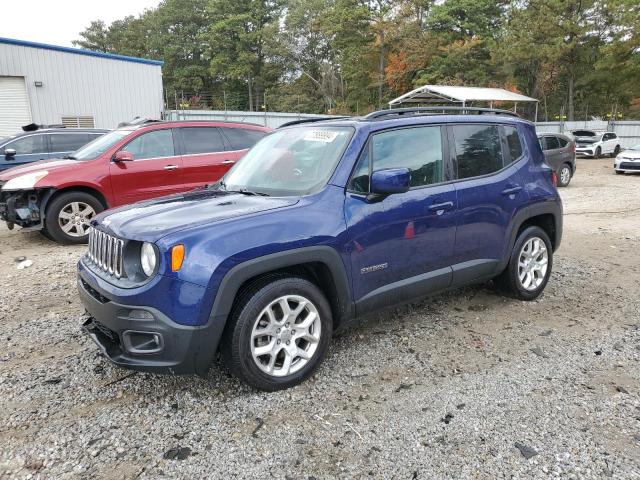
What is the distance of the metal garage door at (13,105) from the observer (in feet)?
61.8

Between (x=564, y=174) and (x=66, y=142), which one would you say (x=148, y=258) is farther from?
(x=564, y=174)

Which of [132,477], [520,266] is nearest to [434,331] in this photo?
[520,266]

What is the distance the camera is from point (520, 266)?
468 cm

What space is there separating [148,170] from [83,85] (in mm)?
15799

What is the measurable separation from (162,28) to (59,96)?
1830 inches

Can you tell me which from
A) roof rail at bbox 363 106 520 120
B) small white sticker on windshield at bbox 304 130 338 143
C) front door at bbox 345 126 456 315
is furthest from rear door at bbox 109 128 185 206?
front door at bbox 345 126 456 315

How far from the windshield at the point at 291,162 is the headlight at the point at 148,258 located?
40.7 inches

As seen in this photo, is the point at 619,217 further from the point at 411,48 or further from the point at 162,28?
the point at 162,28

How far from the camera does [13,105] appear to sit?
19.1 metres

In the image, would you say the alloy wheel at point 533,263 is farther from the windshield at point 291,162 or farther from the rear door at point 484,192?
the windshield at point 291,162

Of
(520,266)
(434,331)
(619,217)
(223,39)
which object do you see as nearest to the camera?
(434,331)

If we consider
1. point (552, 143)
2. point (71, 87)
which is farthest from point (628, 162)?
point (71, 87)

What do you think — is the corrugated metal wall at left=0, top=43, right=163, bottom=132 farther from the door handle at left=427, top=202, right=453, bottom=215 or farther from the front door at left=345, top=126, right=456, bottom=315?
the door handle at left=427, top=202, right=453, bottom=215

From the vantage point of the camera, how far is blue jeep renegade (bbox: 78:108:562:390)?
2.77 metres
